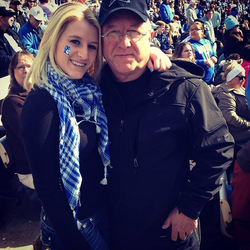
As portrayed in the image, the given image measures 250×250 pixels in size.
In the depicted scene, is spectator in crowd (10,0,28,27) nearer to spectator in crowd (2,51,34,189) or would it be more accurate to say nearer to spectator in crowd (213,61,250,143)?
spectator in crowd (2,51,34,189)

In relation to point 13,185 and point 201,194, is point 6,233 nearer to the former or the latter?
point 13,185

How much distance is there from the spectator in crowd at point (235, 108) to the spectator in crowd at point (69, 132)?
2.39 m

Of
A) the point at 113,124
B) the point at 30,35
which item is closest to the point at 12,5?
the point at 30,35

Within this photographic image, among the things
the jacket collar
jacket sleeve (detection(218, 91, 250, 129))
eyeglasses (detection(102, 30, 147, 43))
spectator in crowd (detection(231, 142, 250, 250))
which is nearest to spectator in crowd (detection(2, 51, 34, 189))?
eyeglasses (detection(102, 30, 147, 43))

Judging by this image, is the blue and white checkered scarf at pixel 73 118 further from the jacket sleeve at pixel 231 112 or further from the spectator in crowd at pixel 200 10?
the spectator in crowd at pixel 200 10

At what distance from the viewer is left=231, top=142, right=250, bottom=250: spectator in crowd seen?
2.10m

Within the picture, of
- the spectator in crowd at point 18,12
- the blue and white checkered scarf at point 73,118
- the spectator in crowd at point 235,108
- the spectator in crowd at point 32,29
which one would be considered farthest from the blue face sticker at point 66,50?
the spectator in crowd at point 18,12

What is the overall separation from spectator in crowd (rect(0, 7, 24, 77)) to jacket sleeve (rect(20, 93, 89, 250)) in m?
3.69

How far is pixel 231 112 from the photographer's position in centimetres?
344

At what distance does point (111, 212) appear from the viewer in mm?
1655

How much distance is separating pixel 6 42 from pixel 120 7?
388 centimetres

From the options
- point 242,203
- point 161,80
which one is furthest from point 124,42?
point 242,203

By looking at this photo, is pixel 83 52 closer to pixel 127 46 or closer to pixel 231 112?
pixel 127 46

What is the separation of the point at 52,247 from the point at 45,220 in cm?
17
